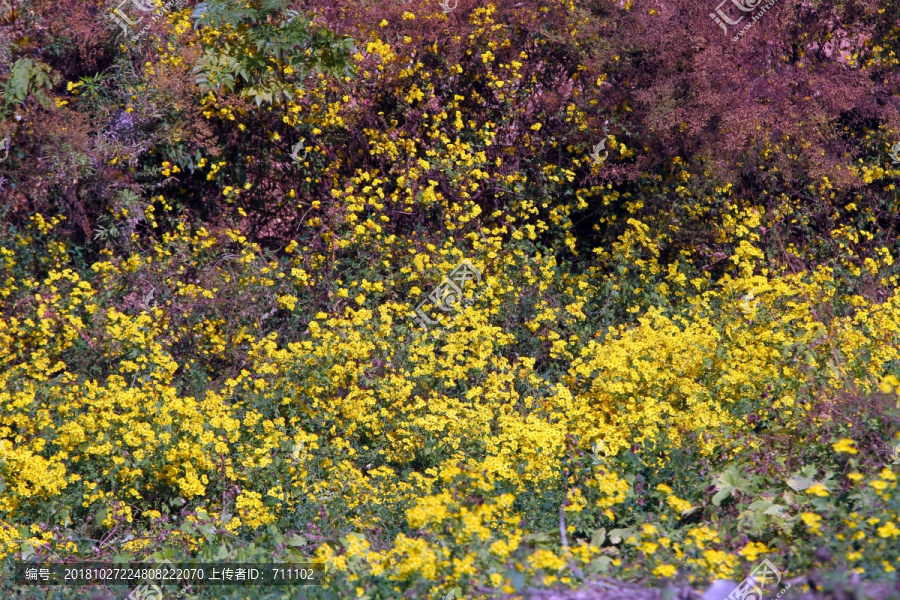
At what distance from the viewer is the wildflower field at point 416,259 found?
13.3ft

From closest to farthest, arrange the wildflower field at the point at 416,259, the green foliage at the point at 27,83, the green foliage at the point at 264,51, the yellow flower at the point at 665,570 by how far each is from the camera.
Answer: the yellow flower at the point at 665,570 → the wildflower field at the point at 416,259 → the green foliage at the point at 264,51 → the green foliage at the point at 27,83

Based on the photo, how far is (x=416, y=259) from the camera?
5852 mm

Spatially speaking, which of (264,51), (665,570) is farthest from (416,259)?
(665,570)

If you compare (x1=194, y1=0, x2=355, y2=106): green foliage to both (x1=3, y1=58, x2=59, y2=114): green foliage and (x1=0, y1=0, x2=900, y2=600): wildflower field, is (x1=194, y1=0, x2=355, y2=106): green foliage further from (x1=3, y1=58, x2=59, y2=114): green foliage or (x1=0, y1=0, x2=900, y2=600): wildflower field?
(x1=3, y1=58, x2=59, y2=114): green foliage

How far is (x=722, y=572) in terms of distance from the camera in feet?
8.80

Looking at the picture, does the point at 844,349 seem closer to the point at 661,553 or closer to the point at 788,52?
the point at 661,553

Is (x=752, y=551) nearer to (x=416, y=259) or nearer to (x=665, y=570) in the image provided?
(x=665, y=570)

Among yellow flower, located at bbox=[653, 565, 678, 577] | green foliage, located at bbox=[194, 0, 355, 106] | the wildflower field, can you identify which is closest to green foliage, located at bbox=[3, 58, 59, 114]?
the wildflower field

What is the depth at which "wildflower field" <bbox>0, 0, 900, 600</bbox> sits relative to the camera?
4039 millimetres

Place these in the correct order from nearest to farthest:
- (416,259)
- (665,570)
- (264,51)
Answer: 1. (665,570)
2. (416,259)
3. (264,51)

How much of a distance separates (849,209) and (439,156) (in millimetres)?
3008

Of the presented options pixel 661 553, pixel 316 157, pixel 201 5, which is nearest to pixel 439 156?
pixel 316 157

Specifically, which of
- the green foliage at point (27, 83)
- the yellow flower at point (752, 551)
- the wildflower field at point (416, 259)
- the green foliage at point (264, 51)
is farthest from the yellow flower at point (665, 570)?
the green foliage at point (27, 83)

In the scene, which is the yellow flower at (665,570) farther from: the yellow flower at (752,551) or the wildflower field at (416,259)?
the wildflower field at (416,259)
